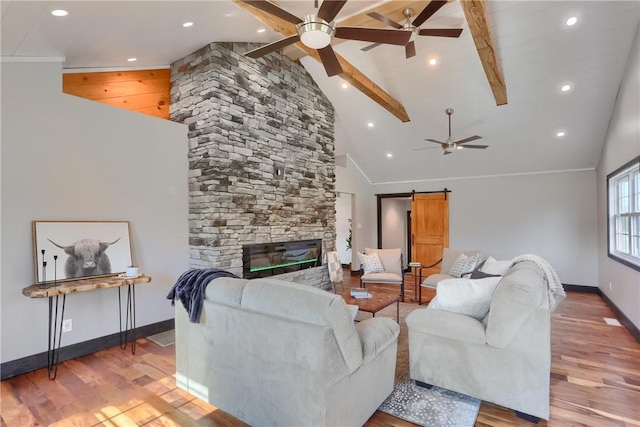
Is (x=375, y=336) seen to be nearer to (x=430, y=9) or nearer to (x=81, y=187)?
(x=430, y=9)

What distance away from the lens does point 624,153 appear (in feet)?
14.3

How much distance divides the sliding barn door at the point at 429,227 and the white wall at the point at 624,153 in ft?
9.72

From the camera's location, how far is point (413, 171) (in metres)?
8.10

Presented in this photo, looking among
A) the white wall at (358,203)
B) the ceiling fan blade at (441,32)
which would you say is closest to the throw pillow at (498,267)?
the ceiling fan blade at (441,32)

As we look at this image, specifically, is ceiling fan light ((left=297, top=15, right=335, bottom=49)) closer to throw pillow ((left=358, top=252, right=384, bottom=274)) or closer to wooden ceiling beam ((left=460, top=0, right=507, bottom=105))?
wooden ceiling beam ((left=460, top=0, right=507, bottom=105))

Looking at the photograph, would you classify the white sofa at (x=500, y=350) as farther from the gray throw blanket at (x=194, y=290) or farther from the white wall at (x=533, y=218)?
the white wall at (x=533, y=218)

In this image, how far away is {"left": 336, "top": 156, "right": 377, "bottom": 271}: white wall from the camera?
Answer: 8.16 m

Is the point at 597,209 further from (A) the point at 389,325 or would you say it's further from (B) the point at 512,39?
(A) the point at 389,325

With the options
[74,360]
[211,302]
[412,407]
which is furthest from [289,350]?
[74,360]

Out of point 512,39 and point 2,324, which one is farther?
point 512,39

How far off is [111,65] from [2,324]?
298 cm

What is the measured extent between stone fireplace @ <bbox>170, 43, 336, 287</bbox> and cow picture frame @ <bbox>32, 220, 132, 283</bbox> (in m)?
0.93

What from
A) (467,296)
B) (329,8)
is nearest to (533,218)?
(467,296)

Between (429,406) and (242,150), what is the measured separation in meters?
3.65
